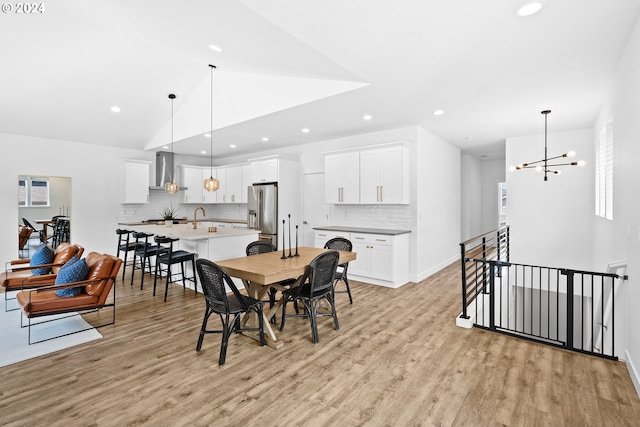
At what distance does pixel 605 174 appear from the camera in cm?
427

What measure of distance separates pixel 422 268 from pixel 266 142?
4158 millimetres

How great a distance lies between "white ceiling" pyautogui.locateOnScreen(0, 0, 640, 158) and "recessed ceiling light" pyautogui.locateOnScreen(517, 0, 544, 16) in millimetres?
75

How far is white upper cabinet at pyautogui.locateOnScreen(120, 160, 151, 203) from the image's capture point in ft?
24.2

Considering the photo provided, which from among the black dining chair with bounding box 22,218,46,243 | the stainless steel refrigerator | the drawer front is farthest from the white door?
the black dining chair with bounding box 22,218,46,243

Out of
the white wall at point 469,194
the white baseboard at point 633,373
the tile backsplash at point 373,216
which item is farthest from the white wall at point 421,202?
the white baseboard at point 633,373

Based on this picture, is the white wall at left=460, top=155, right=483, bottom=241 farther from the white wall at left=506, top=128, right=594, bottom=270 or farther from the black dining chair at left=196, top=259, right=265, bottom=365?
the black dining chair at left=196, top=259, right=265, bottom=365

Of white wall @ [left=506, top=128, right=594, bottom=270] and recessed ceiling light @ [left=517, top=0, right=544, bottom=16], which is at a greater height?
recessed ceiling light @ [left=517, top=0, right=544, bottom=16]

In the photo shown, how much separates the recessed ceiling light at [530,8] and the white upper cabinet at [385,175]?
3088 mm

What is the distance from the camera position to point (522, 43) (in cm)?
270

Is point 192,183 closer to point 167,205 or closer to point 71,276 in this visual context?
point 167,205

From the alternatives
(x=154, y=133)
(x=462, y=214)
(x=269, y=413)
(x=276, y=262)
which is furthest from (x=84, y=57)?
(x=462, y=214)

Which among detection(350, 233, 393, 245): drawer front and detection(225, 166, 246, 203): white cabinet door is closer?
detection(350, 233, 393, 245): drawer front

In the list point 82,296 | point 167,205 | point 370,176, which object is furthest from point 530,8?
point 167,205

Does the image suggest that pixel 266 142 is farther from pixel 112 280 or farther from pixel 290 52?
pixel 112 280
